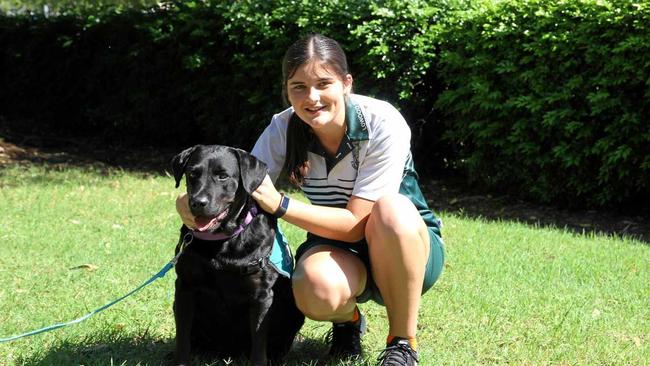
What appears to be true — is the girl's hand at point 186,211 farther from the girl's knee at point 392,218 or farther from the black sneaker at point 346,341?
the black sneaker at point 346,341

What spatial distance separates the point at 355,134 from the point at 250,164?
0.54m

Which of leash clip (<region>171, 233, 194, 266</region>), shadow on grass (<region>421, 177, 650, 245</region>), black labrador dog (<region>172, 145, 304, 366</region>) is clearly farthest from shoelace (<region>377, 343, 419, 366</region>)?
shadow on grass (<region>421, 177, 650, 245</region>)

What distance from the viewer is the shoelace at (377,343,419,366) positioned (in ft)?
11.4

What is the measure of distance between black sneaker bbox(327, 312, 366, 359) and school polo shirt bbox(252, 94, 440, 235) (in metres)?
0.57

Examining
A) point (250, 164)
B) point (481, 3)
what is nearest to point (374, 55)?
point (481, 3)

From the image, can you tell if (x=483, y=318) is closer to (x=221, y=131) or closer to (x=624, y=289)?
(x=624, y=289)

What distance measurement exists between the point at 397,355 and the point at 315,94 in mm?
1166

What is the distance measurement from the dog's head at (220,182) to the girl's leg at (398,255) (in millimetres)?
539

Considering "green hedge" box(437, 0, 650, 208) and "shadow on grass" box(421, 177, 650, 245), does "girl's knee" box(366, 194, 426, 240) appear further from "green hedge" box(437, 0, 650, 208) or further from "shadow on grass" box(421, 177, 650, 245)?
"green hedge" box(437, 0, 650, 208)

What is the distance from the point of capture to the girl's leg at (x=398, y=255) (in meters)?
3.42

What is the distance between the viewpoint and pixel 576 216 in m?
8.17

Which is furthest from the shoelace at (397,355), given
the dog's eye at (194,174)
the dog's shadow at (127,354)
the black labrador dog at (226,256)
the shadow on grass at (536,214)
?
the shadow on grass at (536,214)

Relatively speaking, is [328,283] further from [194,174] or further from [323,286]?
[194,174]

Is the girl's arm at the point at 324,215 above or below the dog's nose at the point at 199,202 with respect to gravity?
below
